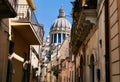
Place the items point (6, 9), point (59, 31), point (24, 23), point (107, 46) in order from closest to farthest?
point (107, 46)
point (6, 9)
point (24, 23)
point (59, 31)

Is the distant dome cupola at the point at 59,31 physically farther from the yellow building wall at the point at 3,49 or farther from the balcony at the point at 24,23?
the yellow building wall at the point at 3,49

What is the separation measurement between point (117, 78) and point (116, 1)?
200 centimetres

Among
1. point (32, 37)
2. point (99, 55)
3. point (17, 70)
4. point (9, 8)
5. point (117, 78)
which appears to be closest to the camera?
point (117, 78)

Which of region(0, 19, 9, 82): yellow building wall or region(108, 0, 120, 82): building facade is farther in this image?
region(0, 19, 9, 82): yellow building wall

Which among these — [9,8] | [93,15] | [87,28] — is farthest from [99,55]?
[9,8]

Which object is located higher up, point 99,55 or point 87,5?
point 87,5

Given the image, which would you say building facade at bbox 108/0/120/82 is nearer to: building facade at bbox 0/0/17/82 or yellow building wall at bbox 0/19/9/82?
building facade at bbox 0/0/17/82

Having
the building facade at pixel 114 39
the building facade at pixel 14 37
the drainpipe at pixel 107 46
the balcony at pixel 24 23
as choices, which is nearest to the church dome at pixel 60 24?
the building facade at pixel 14 37

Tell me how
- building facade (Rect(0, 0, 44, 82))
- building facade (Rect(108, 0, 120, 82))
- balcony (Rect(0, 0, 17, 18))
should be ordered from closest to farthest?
building facade (Rect(108, 0, 120, 82)) → balcony (Rect(0, 0, 17, 18)) → building facade (Rect(0, 0, 44, 82))

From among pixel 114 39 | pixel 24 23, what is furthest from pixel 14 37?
pixel 114 39

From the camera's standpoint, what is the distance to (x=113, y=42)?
8734 millimetres

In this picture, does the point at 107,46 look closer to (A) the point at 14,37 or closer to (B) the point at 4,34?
(B) the point at 4,34

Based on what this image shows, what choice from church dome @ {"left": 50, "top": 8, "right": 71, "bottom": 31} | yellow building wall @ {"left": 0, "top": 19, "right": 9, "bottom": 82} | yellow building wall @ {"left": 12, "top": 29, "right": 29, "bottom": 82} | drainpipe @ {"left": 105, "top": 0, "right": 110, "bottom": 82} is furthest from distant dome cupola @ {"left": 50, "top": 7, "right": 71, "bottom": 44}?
drainpipe @ {"left": 105, "top": 0, "right": 110, "bottom": 82}

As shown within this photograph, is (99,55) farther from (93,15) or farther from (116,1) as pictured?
(116,1)
